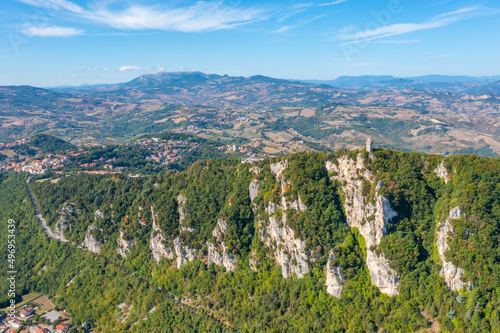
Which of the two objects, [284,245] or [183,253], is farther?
[183,253]

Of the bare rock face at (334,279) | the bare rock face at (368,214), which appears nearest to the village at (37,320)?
the bare rock face at (334,279)

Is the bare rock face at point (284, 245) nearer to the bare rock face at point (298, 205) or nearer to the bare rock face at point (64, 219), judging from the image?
the bare rock face at point (298, 205)

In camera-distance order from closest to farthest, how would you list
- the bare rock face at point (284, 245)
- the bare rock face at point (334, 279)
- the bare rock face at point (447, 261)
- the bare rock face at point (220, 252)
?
the bare rock face at point (447, 261) < the bare rock face at point (334, 279) < the bare rock face at point (284, 245) < the bare rock face at point (220, 252)

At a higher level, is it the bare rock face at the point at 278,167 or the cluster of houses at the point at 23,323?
the bare rock face at the point at 278,167

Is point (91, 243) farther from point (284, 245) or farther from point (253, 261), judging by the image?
point (284, 245)

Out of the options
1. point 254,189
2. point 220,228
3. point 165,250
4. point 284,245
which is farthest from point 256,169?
point 165,250

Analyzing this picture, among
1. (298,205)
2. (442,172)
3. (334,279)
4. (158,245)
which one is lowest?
(158,245)

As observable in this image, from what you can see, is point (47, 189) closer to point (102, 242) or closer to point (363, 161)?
point (102, 242)
